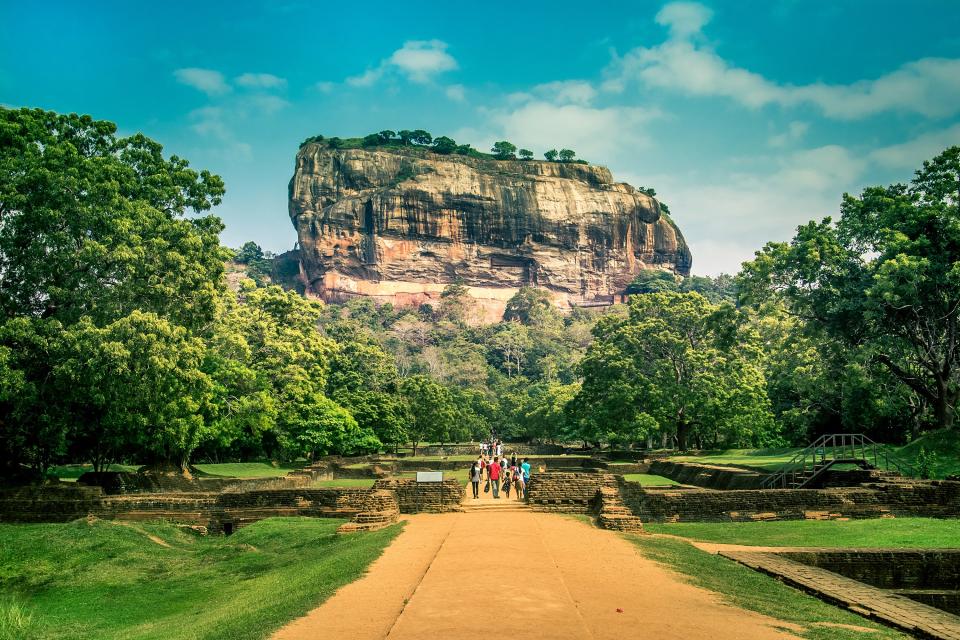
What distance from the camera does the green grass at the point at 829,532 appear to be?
1366 cm

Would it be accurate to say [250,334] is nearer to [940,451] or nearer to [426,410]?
[426,410]

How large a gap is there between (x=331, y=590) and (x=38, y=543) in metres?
8.52

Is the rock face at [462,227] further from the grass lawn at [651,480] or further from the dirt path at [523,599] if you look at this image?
the dirt path at [523,599]

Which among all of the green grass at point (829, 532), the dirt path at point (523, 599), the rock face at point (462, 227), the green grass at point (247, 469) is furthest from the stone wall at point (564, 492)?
the rock face at point (462, 227)

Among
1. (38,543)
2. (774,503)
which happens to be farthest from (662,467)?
(38,543)

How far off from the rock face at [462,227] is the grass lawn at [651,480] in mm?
110345


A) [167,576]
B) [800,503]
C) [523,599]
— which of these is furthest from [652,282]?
[523,599]

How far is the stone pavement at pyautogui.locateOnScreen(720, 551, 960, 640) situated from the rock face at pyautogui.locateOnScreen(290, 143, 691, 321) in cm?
13206

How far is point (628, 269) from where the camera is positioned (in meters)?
161

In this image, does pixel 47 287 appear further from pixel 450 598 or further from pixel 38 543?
pixel 450 598

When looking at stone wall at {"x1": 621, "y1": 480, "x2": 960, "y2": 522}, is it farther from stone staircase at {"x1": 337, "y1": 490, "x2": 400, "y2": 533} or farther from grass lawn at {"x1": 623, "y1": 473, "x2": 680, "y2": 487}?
grass lawn at {"x1": 623, "y1": 473, "x2": 680, "y2": 487}

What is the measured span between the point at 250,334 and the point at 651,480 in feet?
67.7

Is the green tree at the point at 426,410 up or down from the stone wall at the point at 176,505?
up

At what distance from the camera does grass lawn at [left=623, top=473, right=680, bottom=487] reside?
26753mm
